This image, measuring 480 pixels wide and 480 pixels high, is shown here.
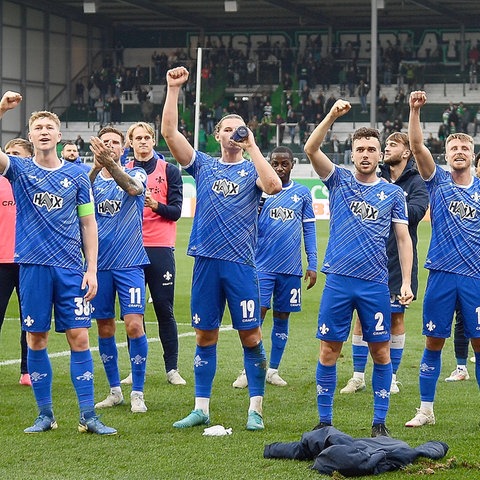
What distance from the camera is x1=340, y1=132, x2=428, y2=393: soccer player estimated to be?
969cm

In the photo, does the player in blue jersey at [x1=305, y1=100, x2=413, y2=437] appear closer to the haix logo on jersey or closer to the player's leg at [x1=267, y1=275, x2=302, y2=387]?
the haix logo on jersey

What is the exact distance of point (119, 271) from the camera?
29.6 ft

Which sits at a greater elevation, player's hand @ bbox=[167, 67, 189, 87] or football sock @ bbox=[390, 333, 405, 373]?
player's hand @ bbox=[167, 67, 189, 87]

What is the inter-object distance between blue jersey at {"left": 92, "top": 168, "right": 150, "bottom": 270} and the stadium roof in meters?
40.9

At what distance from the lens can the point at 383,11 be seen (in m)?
52.0

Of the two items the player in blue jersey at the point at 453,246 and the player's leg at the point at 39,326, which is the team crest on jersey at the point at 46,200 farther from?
the player in blue jersey at the point at 453,246

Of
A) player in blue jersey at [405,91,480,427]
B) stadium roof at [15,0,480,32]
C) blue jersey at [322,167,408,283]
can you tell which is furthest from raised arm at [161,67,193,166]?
stadium roof at [15,0,480,32]

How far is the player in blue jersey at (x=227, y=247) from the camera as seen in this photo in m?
8.12

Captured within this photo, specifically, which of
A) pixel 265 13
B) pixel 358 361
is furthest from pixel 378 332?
pixel 265 13

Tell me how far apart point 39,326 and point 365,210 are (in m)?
2.38

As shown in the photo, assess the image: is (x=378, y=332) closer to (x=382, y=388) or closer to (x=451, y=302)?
(x=382, y=388)

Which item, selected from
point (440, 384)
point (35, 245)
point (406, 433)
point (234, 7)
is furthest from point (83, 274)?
point (234, 7)

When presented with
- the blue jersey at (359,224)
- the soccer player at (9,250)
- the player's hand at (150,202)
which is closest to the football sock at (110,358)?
the soccer player at (9,250)

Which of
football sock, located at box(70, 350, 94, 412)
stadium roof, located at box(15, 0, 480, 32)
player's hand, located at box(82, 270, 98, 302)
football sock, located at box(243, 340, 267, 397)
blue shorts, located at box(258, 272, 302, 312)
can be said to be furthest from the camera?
stadium roof, located at box(15, 0, 480, 32)
